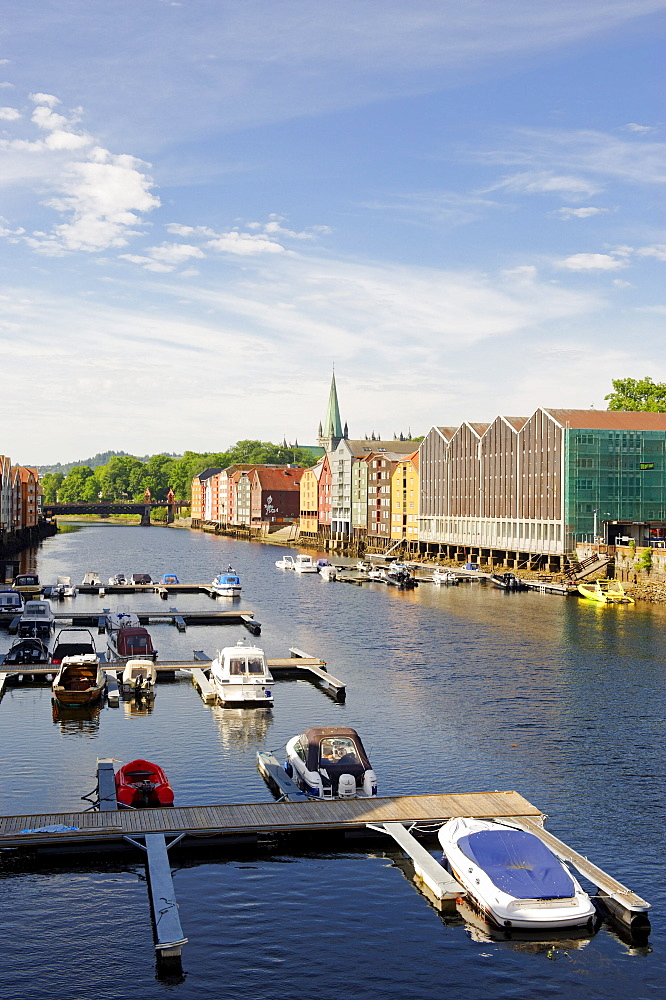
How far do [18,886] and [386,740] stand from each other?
778 inches

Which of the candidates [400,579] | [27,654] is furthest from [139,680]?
[400,579]

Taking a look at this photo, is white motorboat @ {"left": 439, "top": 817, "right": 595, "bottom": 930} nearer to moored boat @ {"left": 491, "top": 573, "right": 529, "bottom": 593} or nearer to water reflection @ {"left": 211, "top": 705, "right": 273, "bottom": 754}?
water reflection @ {"left": 211, "top": 705, "right": 273, "bottom": 754}

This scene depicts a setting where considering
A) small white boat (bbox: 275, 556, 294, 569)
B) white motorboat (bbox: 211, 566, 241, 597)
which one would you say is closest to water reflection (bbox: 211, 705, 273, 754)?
white motorboat (bbox: 211, 566, 241, 597)

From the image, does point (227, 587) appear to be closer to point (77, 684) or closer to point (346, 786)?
point (77, 684)

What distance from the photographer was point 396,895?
2731 cm

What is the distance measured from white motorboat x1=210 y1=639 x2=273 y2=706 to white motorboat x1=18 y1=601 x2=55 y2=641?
24701 millimetres

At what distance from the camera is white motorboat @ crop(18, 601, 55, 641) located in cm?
7425

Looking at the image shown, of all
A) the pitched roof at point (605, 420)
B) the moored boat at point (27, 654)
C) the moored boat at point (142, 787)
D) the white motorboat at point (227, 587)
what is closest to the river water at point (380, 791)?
the moored boat at point (142, 787)

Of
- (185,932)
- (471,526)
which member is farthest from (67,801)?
(471,526)

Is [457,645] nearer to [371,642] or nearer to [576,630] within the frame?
[371,642]

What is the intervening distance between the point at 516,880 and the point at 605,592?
8320 centimetres

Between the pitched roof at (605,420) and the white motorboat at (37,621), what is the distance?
71.0 metres

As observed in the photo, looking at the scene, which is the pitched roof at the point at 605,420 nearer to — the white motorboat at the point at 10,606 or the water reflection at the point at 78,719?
the white motorboat at the point at 10,606

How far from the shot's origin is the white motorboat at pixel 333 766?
3381 cm
